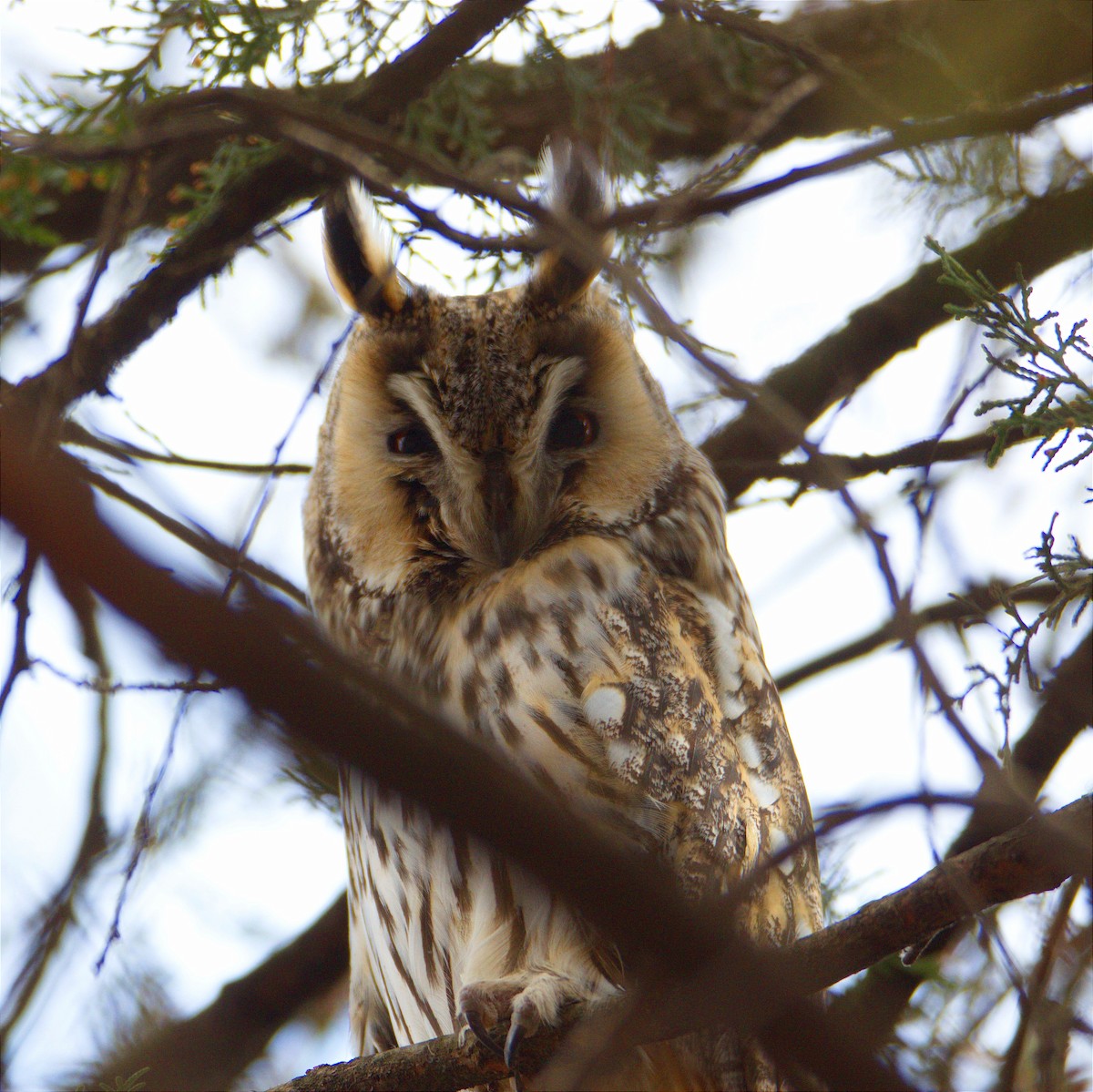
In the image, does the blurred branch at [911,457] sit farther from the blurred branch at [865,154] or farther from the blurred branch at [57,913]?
the blurred branch at [57,913]

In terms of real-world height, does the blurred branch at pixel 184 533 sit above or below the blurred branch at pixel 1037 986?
above

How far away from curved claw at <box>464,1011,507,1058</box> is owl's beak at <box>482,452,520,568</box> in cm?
92

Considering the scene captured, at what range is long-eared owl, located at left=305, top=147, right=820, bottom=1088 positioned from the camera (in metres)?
2.26

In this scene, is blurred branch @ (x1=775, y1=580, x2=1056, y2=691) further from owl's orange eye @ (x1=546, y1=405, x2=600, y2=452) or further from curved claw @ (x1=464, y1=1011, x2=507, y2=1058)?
curved claw @ (x1=464, y1=1011, x2=507, y2=1058)

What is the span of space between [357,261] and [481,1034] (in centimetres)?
183

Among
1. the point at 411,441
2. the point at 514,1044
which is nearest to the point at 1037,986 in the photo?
the point at 514,1044

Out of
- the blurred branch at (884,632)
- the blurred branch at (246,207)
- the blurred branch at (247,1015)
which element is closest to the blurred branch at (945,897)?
the blurred branch at (884,632)

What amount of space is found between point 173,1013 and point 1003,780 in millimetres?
2640

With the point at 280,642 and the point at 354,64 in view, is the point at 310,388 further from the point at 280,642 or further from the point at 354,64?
the point at 280,642

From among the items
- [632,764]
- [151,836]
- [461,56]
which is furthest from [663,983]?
[461,56]

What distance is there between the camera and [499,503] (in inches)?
98.0

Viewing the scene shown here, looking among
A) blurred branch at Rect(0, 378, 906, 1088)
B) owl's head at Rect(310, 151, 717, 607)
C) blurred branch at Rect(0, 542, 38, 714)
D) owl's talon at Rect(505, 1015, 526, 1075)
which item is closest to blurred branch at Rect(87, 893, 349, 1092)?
owl's head at Rect(310, 151, 717, 607)

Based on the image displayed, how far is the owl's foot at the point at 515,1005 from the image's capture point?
193 cm

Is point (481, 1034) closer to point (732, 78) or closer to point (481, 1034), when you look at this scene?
point (481, 1034)
